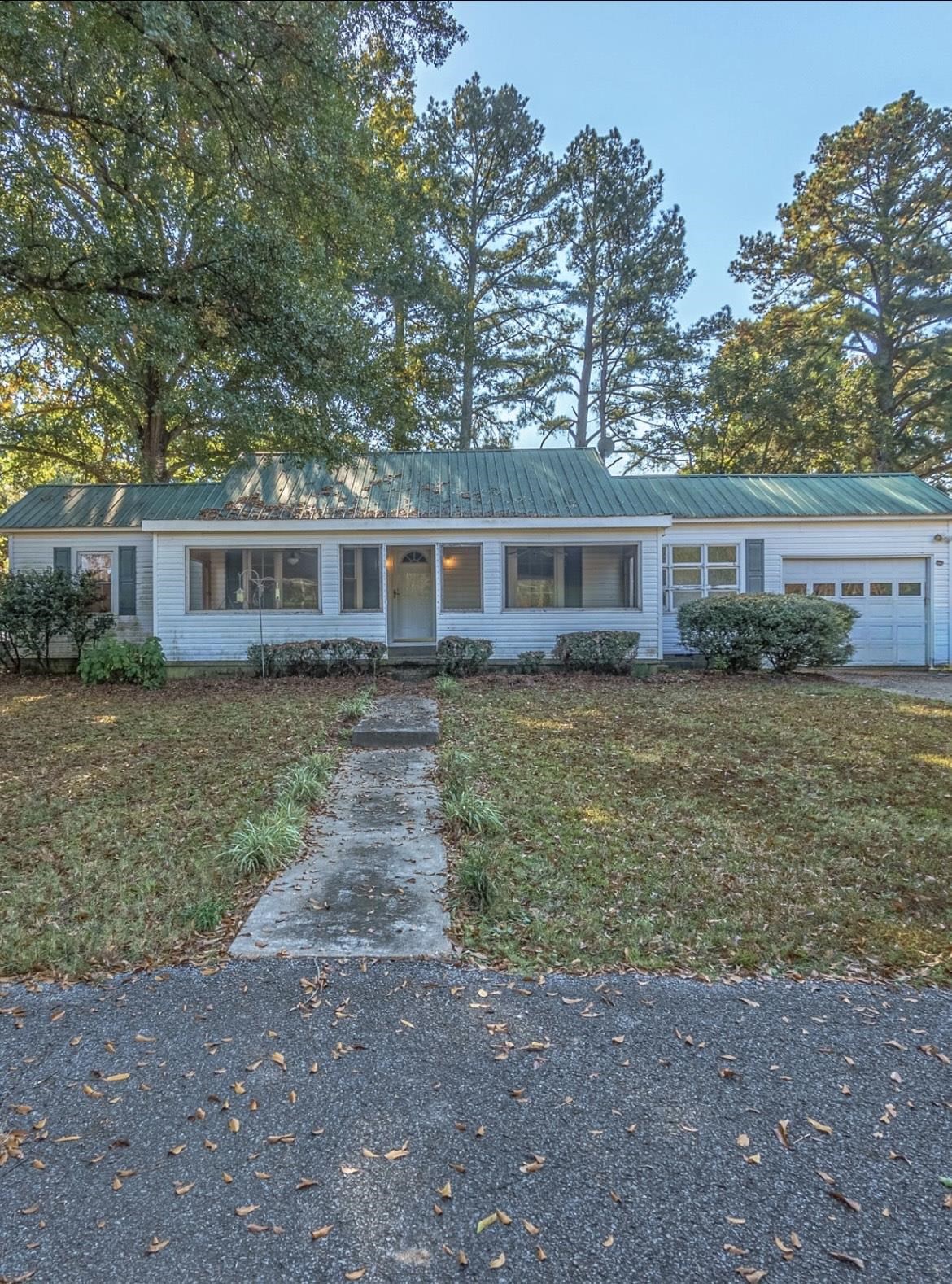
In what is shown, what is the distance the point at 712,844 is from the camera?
4.32 metres

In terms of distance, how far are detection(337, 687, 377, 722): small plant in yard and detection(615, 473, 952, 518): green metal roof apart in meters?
6.51

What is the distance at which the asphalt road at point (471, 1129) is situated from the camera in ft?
5.29

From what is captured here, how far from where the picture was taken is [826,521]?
44.8ft

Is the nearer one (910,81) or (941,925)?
(941,925)

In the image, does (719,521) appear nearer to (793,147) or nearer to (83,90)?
(83,90)

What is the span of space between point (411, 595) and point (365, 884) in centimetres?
1065

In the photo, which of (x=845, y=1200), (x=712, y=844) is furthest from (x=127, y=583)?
(x=845, y=1200)

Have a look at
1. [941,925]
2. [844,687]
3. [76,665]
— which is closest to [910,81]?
[844,687]

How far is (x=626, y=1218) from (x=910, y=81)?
27.1 m

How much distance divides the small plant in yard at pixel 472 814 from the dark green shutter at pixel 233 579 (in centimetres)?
917

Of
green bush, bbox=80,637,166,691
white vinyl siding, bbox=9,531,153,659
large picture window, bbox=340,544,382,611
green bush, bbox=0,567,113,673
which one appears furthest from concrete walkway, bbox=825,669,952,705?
green bush, bbox=0,567,113,673

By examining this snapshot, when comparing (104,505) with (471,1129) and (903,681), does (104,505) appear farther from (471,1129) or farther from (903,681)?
(903,681)

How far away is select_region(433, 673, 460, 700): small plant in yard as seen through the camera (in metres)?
10.1

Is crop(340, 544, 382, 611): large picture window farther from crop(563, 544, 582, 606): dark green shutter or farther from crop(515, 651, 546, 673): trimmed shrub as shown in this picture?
crop(563, 544, 582, 606): dark green shutter
